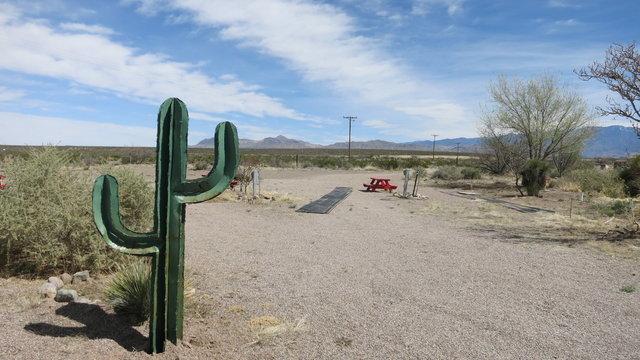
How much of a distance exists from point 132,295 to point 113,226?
1.09 m

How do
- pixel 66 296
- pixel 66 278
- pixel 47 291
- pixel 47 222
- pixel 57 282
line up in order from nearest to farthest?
pixel 66 296
pixel 47 291
pixel 57 282
pixel 66 278
pixel 47 222

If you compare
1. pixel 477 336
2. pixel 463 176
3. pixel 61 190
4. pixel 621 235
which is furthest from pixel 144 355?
pixel 463 176

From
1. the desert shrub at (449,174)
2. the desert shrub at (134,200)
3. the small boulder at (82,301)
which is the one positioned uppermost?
the desert shrub at (134,200)

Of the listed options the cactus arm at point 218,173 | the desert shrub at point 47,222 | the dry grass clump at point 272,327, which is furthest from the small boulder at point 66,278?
the cactus arm at point 218,173

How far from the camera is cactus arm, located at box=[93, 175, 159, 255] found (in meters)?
4.47

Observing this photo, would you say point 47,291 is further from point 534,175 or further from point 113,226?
point 534,175

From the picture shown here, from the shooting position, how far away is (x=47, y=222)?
675 cm

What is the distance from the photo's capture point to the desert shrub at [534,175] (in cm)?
2130

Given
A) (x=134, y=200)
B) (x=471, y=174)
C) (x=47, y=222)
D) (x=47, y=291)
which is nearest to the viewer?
(x=47, y=291)

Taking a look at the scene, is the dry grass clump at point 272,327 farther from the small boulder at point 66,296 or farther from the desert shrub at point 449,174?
the desert shrub at point 449,174

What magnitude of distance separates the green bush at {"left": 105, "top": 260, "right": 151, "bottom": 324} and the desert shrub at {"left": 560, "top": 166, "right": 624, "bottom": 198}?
70.4ft

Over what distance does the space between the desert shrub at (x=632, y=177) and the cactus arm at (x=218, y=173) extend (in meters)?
22.5

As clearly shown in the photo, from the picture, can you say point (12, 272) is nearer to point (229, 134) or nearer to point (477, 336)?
point (229, 134)

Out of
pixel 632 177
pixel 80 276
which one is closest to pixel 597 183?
pixel 632 177
